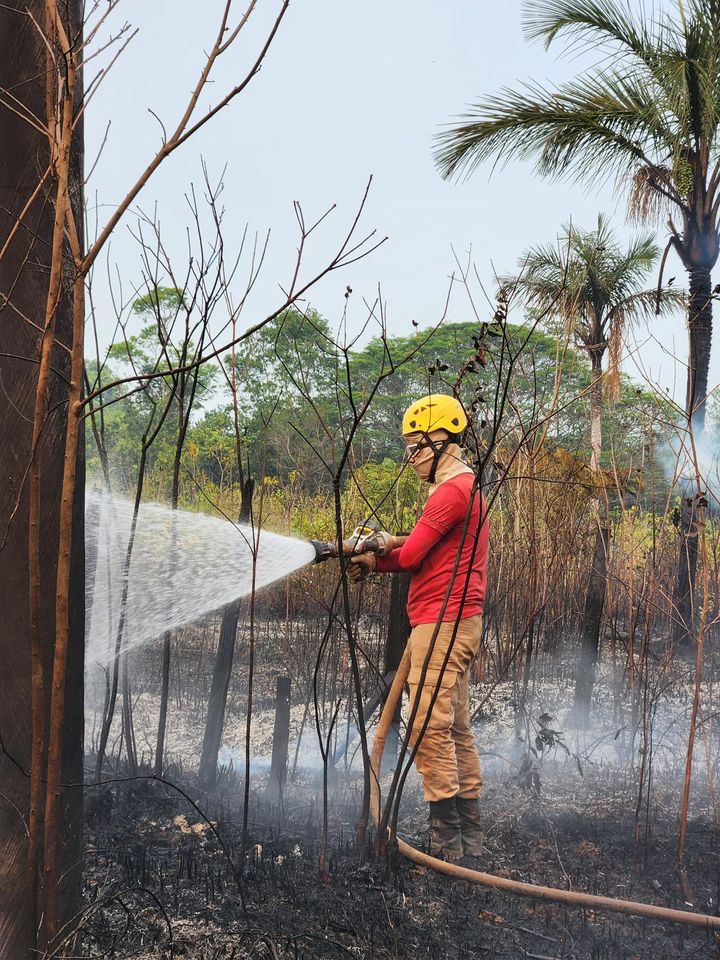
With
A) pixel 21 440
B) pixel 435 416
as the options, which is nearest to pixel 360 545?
pixel 435 416

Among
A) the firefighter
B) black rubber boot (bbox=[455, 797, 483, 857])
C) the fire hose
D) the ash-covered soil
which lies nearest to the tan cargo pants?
the firefighter

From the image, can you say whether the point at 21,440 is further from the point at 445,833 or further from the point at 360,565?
the point at 445,833

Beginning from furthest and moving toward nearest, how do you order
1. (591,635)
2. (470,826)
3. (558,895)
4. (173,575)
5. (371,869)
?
(591,635), (173,575), (470,826), (371,869), (558,895)

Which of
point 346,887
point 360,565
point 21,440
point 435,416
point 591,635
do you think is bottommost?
point 346,887

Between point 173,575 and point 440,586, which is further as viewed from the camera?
point 173,575

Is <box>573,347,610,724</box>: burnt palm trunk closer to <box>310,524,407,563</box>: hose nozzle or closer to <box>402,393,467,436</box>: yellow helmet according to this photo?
<box>402,393,467,436</box>: yellow helmet

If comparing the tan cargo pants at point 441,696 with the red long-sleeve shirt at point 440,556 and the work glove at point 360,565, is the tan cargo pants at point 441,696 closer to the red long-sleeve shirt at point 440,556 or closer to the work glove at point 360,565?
the red long-sleeve shirt at point 440,556

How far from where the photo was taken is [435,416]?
347 centimetres

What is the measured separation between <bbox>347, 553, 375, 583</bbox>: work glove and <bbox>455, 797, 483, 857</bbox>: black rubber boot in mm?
1089

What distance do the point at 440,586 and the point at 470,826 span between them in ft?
3.44

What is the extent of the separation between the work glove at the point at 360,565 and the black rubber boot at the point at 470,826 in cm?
109

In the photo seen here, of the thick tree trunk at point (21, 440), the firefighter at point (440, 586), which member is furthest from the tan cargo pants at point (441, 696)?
the thick tree trunk at point (21, 440)

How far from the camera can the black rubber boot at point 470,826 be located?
11.9 ft

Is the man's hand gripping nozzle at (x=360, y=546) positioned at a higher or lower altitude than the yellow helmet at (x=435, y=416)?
lower
